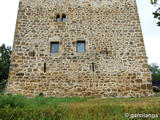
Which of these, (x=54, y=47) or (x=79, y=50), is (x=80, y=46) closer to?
(x=79, y=50)

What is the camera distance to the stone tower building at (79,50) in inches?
241

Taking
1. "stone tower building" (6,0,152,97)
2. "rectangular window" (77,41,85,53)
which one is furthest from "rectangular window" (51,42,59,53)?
"rectangular window" (77,41,85,53)

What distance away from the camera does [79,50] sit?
270 inches

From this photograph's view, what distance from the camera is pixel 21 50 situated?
6512mm

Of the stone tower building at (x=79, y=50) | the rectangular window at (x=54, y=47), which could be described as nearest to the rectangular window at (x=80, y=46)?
the stone tower building at (x=79, y=50)

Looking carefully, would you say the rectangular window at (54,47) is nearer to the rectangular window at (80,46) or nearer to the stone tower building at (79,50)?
the stone tower building at (79,50)

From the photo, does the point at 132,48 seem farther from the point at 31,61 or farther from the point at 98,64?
the point at 31,61

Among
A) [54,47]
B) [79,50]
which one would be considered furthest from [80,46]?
[54,47]

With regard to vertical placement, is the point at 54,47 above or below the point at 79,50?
above

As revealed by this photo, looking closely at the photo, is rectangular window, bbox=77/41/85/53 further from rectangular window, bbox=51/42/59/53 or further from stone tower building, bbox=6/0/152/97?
rectangular window, bbox=51/42/59/53

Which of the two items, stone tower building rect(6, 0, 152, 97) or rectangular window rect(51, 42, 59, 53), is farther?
rectangular window rect(51, 42, 59, 53)

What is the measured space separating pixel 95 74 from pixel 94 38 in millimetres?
2384

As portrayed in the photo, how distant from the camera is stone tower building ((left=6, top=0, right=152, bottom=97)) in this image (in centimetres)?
612

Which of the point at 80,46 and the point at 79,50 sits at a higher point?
the point at 80,46
